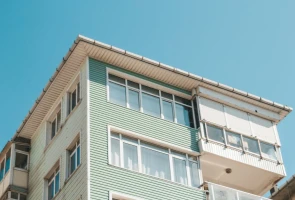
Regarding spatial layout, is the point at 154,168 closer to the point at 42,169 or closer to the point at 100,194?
the point at 100,194

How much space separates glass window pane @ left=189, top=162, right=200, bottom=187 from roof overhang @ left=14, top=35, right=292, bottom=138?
413 centimetres

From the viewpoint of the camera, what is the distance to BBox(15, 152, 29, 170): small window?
116 ft

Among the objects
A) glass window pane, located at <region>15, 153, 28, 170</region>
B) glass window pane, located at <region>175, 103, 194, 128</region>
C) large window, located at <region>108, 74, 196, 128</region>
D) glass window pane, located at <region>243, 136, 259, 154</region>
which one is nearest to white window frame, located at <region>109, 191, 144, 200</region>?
large window, located at <region>108, 74, 196, 128</region>

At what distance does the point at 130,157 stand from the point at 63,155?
316 cm

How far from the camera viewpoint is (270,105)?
34812 millimetres

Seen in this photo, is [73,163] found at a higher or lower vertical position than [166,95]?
lower

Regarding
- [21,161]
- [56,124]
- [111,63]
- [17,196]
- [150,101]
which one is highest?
[111,63]

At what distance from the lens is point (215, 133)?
107 feet

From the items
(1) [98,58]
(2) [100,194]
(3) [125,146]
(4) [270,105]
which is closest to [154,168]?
(3) [125,146]

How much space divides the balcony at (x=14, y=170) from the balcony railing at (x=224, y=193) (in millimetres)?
9250

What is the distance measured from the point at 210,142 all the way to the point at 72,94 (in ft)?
21.8

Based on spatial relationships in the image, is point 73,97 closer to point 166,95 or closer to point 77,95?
point 77,95

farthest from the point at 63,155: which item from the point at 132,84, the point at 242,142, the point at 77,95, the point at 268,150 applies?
the point at 268,150

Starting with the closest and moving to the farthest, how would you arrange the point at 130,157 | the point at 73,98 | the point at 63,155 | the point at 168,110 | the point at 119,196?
1. the point at 119,196
2. the point at 130,157
3. the point at 63,155
4. the point at 73,98
5. the point at 168,110
